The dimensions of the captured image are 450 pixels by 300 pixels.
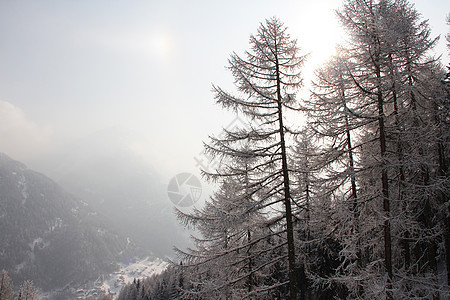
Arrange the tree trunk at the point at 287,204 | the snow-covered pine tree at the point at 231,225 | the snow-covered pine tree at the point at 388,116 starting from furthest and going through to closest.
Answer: the tree trunk at the point at 287,204 → the snow-covered pine tree at the point at 231,225 → the snow-covered pine tree at the point at 388,116

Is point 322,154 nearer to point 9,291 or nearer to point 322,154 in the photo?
point 322,154

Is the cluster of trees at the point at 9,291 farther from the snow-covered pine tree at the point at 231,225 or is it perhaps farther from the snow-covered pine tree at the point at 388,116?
the snow-covered pine tree at the point at 388,116

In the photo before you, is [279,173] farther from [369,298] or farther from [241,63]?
[369,298]

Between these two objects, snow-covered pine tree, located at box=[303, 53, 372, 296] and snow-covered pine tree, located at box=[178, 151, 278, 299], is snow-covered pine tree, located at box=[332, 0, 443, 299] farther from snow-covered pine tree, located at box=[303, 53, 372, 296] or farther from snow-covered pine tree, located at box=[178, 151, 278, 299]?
snow-covered pine tree, located at box=[178, 151, 278, 299]

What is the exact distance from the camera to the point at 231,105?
7.30m

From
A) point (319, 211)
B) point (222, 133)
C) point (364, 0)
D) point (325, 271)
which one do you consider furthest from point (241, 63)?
point (325, 271)

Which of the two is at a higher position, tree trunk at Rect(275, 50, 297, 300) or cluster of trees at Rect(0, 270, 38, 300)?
tree trunk at Rect(275, 50, 297, 300)

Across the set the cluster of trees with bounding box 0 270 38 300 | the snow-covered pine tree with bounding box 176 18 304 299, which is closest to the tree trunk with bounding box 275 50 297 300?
the snow-covered pine tree with bounding box 176 18 304 299

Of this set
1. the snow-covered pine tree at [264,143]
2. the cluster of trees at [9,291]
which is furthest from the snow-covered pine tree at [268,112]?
the cluster of trees at [9,291]

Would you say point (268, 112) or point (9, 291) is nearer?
point (268, 112)

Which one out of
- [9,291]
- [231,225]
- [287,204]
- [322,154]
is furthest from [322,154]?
[9,291]

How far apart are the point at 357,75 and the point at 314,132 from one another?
209 centimetres

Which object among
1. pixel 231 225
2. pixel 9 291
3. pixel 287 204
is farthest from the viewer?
pixel 9 291

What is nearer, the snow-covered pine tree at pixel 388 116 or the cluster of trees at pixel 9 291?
the snow-covered pine tree at pixel 388 116
